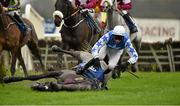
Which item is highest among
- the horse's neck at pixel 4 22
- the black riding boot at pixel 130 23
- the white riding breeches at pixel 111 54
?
the horse's neck at pixel 4 22

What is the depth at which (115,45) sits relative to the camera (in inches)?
704

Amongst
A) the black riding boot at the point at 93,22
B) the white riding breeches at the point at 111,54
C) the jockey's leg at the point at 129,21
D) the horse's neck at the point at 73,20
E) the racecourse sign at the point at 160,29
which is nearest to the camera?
the white riding breeches at the point at 111,54

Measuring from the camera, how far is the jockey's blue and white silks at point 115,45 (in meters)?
17.5

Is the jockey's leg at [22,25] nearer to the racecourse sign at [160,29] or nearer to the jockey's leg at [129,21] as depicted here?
the jockey's leg at [129,21]

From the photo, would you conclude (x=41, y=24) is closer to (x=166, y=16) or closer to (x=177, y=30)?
(x=177, y=30)

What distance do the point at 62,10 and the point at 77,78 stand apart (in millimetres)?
5016

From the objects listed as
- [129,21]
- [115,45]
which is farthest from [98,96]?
[129,21]

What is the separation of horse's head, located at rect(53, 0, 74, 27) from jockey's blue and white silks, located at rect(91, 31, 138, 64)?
3768 mm

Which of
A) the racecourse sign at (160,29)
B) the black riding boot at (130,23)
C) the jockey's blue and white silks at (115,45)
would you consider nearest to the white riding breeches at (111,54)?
the jockey's blue and white silks at (115,45)

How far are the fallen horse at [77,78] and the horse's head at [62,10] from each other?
12.2 feet

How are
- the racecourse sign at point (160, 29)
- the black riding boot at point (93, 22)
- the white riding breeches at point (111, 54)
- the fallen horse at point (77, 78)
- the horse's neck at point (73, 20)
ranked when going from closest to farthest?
the fallen horse at point (77, 78)
the white riding breeches at point (111, 54)
the horse's neck at point (73, 20)
the black riding boot at point (93, 22)
the racecourse sign at point (160, 29)

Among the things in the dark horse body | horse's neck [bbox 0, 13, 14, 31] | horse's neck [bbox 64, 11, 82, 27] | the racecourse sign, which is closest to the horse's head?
the dark horse body

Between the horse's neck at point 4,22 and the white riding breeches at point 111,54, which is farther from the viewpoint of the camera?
the horse's neck at point 4,22

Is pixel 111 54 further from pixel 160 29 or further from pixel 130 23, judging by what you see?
pixel 160 29
